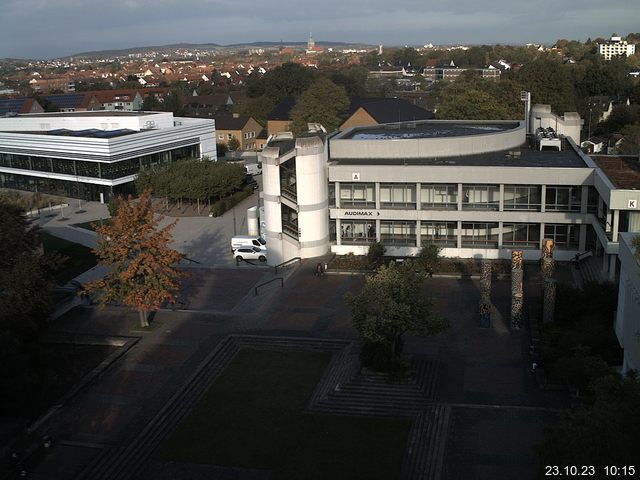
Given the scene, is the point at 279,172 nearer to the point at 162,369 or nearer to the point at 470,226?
the point at 470,226

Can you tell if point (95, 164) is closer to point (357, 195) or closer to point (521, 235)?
point (357, 195)

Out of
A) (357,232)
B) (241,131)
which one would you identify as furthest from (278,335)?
(241,131)

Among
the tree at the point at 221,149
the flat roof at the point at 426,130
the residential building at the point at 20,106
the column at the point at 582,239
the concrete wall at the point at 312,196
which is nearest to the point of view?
the column at the point at 582,239

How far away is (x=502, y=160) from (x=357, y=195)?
851cm

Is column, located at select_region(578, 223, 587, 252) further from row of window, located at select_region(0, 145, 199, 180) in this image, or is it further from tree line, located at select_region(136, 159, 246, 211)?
row of window, located at select_region(0, 145, 199, 180)

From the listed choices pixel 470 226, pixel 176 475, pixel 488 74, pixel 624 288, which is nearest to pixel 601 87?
pixel 488 74

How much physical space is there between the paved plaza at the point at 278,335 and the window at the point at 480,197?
500 centimetres

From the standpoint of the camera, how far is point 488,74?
172875 mm

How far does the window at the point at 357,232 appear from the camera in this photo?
39656 mm

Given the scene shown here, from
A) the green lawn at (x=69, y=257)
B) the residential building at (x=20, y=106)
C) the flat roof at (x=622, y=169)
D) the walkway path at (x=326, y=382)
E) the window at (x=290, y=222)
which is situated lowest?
the green lawn at (x=69, y=257)

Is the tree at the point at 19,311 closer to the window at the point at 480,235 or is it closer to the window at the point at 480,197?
the window at the point at 480,197

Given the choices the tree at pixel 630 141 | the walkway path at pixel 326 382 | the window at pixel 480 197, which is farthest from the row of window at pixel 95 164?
the tree at pixel 630 141

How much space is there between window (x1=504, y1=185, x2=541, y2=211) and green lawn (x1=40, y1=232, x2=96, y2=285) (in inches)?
925

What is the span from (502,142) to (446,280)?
12.5 metres
